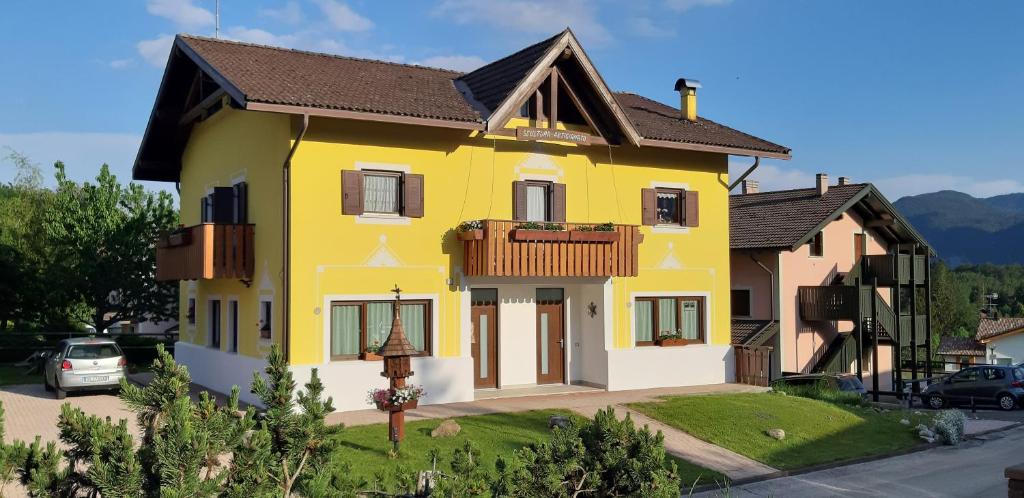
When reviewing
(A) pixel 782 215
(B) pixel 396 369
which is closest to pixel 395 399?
(B) pixel 396 369

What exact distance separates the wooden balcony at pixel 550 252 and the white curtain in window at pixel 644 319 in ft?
4.80

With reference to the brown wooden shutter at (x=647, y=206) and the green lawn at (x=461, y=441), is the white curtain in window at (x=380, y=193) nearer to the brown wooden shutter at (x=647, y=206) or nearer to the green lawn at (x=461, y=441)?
the green lawn at (x=461, y=441)

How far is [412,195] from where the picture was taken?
17.5 metres

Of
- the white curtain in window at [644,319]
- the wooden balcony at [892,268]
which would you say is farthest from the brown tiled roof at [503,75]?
the wooden balcony at [892,268]

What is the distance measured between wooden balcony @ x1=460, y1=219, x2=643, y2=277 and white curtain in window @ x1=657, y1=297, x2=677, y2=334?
187 centimetres

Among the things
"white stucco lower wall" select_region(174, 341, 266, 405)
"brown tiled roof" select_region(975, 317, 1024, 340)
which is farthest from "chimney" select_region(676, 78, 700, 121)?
"brown tiled roof" select_region(975, 317, 1024, 340)

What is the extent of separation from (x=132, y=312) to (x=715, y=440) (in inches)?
788

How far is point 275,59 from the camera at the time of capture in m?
18.8

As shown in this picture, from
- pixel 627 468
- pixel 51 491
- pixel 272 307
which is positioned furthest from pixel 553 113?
pixel 51 491

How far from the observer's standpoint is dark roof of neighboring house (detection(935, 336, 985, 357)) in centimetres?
6286

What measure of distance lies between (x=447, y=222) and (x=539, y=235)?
195 centimetres

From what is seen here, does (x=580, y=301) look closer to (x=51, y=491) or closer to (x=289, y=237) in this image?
(x=289, y=237)

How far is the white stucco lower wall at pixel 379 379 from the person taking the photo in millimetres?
16406

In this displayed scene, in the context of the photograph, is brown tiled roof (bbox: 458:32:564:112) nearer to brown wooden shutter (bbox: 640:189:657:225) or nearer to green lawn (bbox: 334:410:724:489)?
brown wooden shutter (bbox: 640:189:657:225)
